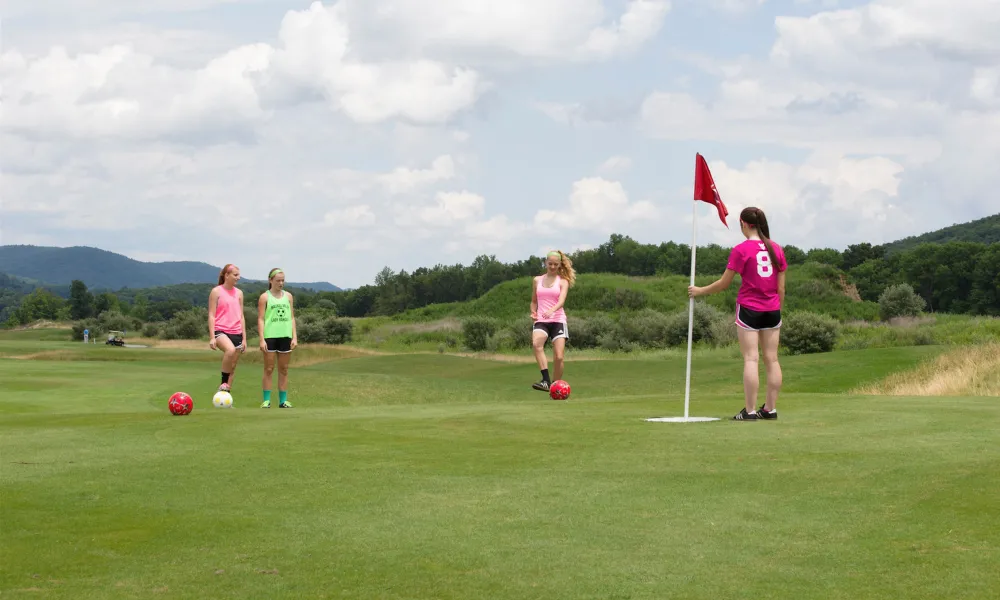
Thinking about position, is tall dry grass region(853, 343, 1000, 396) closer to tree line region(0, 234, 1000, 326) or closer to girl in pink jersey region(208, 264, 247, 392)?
girl in pink jersey region(208, 264, 247, 392)

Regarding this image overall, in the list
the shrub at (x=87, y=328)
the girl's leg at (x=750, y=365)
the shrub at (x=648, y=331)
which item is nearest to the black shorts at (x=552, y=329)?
the girl's leg at (x=750, y=365)

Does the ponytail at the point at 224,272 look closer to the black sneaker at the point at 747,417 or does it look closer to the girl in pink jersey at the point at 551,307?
the girl in pink jersey at the point at 551,307

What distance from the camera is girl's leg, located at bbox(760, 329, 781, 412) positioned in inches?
→ 487

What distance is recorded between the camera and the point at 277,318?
1806cm

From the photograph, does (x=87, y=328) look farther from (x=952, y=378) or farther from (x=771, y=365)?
(x=771, y=365)

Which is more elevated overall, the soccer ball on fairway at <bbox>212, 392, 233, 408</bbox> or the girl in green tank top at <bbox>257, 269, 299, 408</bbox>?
the girl in green tank top at <bbox>257, 269, 299, 408</bbox>

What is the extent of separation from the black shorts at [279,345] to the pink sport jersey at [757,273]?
868cm

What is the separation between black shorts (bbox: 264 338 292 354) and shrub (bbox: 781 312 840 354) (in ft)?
94.1

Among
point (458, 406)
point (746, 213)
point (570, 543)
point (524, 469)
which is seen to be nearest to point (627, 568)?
point (570, 543)

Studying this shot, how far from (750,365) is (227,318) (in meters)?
9.48

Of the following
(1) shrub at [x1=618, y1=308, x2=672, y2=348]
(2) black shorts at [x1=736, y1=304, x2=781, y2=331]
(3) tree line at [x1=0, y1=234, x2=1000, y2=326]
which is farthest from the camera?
(3) tree line at [x1=0, y1=234, x2=1000, y2=326]

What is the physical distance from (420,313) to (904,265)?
52.0 m

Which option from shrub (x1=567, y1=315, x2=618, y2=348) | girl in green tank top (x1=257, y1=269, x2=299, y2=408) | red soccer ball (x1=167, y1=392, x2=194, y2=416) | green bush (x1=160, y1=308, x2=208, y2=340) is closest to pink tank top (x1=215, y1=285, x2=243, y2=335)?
girl in green tank top (x1=257, y1=269, x2=299, y2=408)

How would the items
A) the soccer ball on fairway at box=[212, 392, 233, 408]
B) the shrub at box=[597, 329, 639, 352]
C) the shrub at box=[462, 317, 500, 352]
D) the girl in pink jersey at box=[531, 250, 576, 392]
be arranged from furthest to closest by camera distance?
the shrub at box=[462, 317, 500, 352] → the shrub at box=[597, 329, 639, 352] → the girl in pink jersey at box=[531, 250, 576, 392] → the soccer ball on fairway at box=[212, 392, 233, 408]
